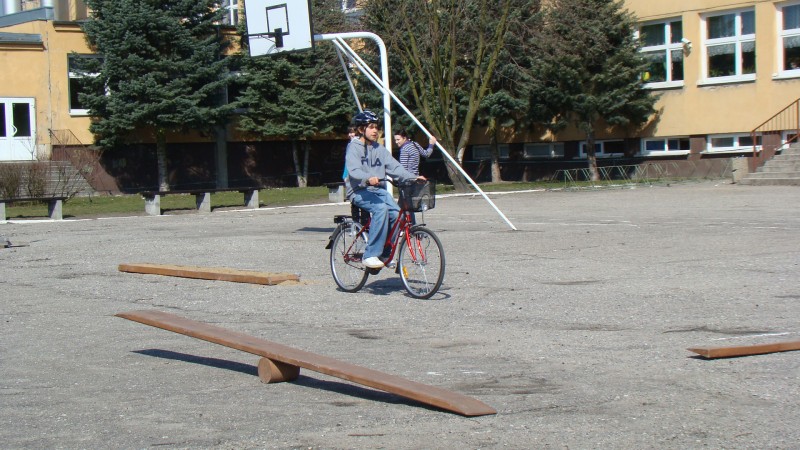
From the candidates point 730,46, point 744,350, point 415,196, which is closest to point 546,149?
point 730,46

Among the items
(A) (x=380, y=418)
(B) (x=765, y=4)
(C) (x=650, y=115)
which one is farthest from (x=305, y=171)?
(A) (x=380, y=418)

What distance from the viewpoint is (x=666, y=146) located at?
1438 inches

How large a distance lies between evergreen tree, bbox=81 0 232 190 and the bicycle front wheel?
2878 centimetres

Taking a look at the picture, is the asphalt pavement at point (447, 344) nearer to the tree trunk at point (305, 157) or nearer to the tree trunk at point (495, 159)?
the tree trunk at point (495, 159)

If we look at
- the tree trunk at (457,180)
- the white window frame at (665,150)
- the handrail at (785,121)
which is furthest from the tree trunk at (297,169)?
the handrail at (785,121)

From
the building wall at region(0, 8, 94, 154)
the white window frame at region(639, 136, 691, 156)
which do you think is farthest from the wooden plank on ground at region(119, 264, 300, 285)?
the building wall at region(0, 8, 94, 154)

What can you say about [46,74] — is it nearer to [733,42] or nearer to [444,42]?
[444,42]

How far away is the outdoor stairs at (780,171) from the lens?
27327mm

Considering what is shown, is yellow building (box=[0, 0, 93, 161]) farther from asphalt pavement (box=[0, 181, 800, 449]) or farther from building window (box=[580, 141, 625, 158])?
asphalt pavement (box=[0, 181, 800, 449])

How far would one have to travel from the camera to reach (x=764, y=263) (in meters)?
12.1

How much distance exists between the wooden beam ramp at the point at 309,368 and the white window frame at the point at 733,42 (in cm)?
2913

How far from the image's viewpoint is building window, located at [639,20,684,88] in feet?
117

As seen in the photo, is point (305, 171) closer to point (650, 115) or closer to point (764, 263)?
point (650, 115)

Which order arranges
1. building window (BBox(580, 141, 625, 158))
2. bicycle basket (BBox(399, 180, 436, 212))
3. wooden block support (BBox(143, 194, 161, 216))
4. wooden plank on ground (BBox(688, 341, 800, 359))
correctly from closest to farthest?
wooden plank on ground (BBox(688, 341, 800, 359)) → bicycle basket (BBox(399, 180, 436, 212)) → wooden block support (BBox(143, 194, 161, 216)) → building window (BBox(580, 141, 625, 158))
